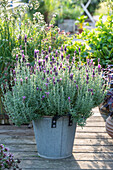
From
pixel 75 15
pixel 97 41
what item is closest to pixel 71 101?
pixel 97 41

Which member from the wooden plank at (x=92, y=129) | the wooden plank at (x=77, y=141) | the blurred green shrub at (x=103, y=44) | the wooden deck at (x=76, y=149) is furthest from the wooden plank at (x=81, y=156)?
the blurred green shrub at (x=103, y=44)

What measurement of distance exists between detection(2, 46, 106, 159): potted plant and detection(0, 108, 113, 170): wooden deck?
0.14m

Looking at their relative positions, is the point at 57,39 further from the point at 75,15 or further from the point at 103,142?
the point at 75,15

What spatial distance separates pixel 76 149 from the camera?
3.48 m

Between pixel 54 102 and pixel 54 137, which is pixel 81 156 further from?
pixel 54 102

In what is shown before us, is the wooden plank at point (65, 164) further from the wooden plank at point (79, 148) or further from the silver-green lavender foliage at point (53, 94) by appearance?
the silver-green lavender foliage at point (53, 94)

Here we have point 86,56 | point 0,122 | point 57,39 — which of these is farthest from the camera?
point 86,56

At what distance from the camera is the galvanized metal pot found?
3.11 meters

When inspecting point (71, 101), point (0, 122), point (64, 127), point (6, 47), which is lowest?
point (0, 122)

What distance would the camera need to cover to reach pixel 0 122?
14.2 ft

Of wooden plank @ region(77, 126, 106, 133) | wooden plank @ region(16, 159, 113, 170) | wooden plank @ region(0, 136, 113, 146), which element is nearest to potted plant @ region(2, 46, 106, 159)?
A: wooden plank @ region(16, 159, 113, 170)

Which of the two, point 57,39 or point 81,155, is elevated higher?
point 57,39

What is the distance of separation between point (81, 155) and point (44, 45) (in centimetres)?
167

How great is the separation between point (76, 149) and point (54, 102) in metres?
0.82
